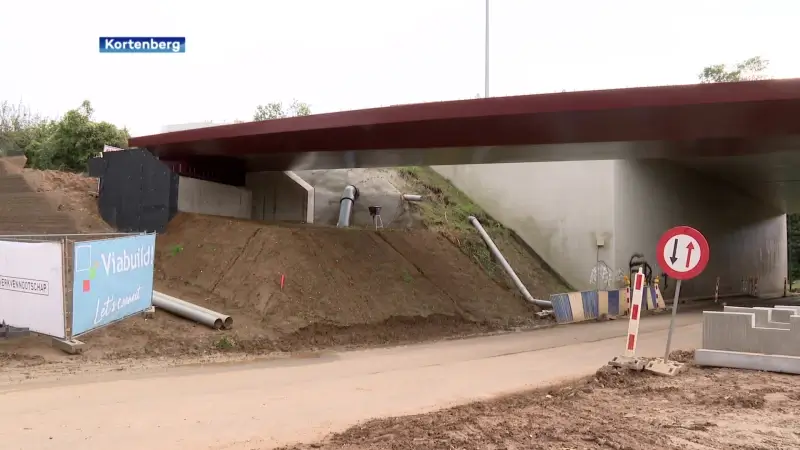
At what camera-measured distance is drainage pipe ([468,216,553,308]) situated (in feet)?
68.1

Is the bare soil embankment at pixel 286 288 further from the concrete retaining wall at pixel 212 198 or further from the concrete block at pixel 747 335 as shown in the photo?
the concrete block at pixel 747 335

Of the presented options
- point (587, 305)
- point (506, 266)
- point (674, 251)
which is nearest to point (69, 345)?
point (674, 251)

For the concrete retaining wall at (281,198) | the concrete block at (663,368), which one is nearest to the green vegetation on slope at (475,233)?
the concrete retaining wall at (281,198)

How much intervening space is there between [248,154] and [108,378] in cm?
1066

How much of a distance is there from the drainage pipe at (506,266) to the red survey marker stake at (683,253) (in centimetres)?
1159

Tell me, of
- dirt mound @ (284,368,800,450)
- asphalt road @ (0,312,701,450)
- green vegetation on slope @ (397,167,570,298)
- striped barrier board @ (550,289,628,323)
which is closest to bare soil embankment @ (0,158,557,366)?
striped barrier board @ (550,289,628,323)

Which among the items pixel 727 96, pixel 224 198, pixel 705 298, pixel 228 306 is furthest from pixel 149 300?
pixel 705 298

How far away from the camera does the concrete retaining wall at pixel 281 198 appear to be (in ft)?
74.5

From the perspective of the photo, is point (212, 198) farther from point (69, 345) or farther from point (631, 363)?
point (631, 363)

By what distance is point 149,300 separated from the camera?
40.1ft

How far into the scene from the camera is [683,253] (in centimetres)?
848

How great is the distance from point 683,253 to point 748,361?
2099mm

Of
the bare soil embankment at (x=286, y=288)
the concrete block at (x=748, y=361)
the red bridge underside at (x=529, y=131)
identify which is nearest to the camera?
the concrete block at (x=748, y=361)

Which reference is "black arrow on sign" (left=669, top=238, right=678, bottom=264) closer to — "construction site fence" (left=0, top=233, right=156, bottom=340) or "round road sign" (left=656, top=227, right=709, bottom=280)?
"round road sign" (left=656, top=227, right=709, bottom=280)
